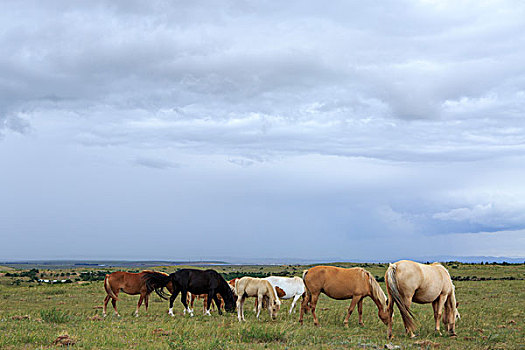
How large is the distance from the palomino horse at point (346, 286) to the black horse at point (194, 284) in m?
4.11

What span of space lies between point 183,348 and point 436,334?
8071 millimetres

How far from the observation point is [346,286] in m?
16.4

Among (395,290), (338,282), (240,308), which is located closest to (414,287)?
(395,290)

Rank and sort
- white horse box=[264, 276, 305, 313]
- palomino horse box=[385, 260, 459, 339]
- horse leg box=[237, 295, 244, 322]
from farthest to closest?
white horse box=[264, 276, 305, 313], horse leg box=[237, 295, 244, 322], palomino horse box=[385, 260, 459, 339]

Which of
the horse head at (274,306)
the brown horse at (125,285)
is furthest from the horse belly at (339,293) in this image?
the brown horse at (125,285)

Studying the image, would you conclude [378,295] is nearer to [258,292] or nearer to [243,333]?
[258,292]

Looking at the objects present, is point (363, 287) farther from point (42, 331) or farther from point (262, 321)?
point (42, 331)

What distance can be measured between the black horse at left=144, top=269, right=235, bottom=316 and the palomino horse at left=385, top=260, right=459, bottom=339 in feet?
26.3

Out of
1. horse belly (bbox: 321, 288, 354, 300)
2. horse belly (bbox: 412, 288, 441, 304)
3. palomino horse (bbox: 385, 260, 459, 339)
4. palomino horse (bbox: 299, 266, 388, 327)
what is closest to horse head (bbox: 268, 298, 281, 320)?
palomino horse (bbox: 299, 266, 388, 327)

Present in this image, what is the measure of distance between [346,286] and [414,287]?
357 centimetres

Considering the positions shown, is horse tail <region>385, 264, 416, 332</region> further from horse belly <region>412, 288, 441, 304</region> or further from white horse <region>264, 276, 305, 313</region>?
white horse <region>264, 276, 305, 313</region>

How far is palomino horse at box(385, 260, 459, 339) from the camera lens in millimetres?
13227

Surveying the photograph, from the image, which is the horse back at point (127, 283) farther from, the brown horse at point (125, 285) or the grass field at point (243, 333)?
the grass field at point (243, 333)

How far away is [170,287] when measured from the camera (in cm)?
2134
